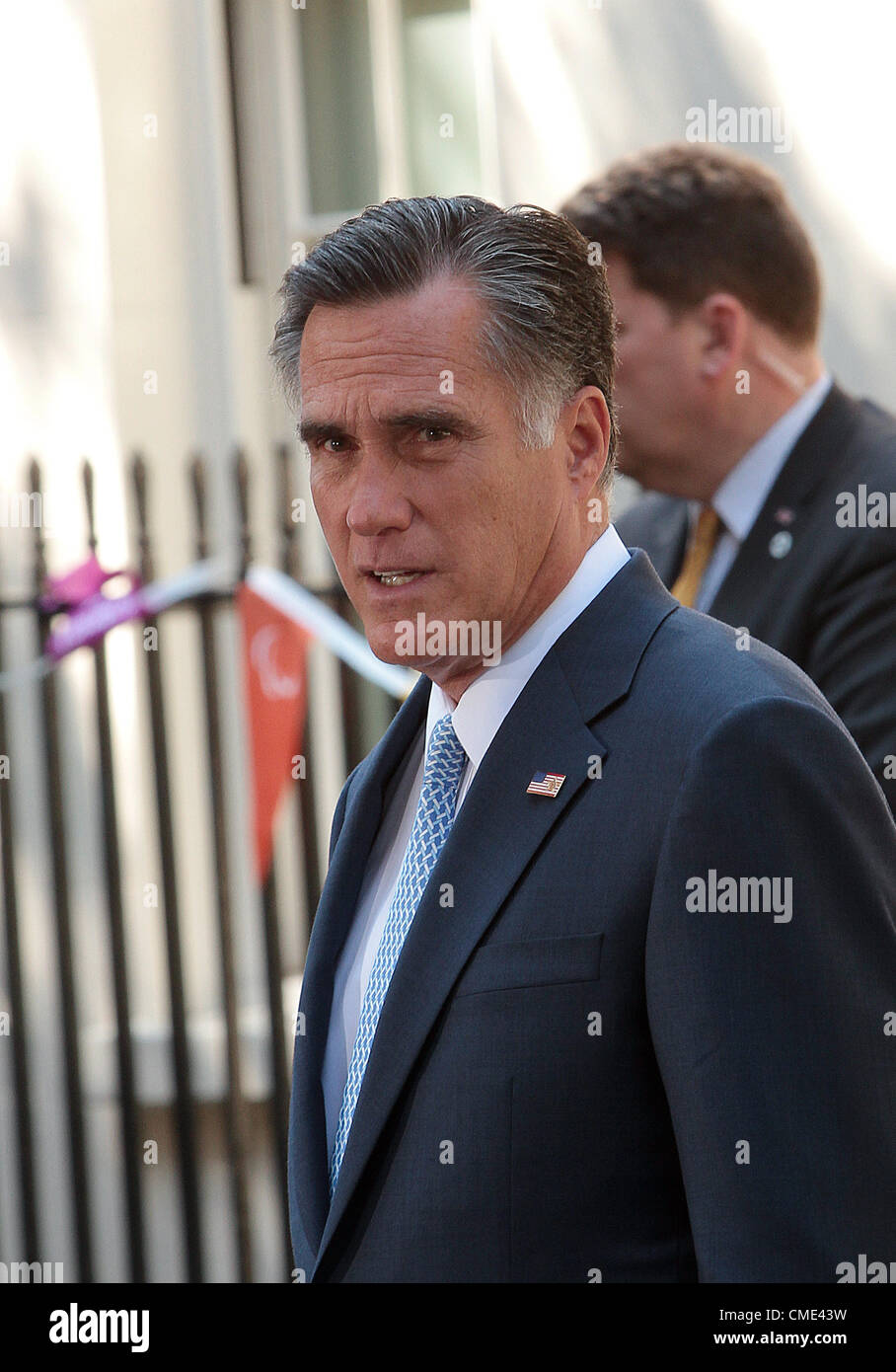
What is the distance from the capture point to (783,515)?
2982mm

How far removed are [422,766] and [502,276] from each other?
0.66 metres

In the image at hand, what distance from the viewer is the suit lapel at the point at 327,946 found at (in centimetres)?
193

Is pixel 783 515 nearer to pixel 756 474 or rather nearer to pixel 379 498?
pixel 756 474

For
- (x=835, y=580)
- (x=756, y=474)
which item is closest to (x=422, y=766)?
(x=835, y=580)

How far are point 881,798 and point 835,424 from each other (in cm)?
157

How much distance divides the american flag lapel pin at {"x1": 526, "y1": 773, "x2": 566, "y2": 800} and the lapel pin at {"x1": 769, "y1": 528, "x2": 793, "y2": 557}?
131 cm

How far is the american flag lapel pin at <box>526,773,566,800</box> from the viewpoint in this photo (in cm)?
175

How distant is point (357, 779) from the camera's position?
225 centimetres

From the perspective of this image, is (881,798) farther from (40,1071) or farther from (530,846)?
(40,1071)

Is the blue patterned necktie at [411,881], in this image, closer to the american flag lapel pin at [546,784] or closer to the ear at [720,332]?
the american flag lapel pin at [546,784]

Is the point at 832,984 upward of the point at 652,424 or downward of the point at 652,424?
downward

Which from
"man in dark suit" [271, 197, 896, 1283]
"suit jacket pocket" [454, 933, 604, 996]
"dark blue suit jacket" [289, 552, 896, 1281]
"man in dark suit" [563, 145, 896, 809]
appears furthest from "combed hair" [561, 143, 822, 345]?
"suit jacket pocket" [454, 933, 604, 996]
